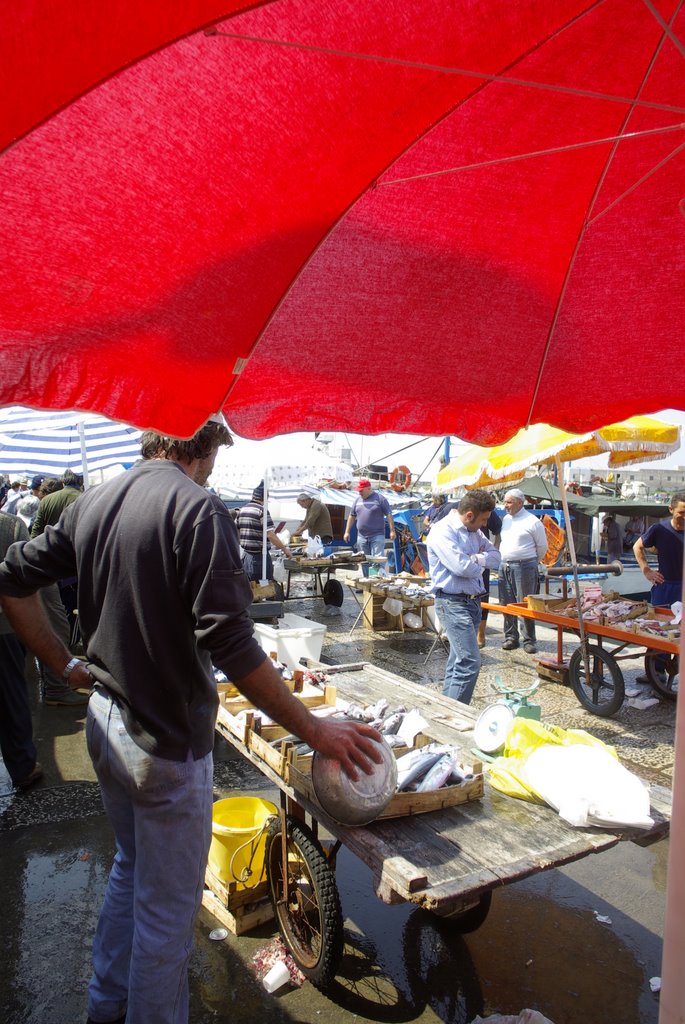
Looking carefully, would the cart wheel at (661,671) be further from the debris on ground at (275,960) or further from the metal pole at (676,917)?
the metal pole at (676,917)

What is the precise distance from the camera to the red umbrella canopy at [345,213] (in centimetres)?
147

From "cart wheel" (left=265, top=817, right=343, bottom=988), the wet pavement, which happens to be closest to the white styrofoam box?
the wet pavement

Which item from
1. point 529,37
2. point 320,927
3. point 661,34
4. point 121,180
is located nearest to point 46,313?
point 121,180

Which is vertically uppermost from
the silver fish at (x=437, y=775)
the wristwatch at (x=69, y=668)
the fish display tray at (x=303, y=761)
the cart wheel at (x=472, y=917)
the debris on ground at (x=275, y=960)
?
the wristwatch at (x=69, y=668)

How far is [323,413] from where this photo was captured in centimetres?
260

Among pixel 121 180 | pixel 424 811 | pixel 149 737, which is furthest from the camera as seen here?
pixel 424 811

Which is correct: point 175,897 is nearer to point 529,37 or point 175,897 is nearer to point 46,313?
point 46,313

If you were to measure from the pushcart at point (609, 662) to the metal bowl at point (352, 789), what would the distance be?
15.0ft

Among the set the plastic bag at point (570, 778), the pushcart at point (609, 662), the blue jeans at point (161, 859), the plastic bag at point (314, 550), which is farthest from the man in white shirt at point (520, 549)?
the blue jeans at point (161, 859)

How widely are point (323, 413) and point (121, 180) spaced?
45.6 inches

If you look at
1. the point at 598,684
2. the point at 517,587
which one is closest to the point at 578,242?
the point at 598,684

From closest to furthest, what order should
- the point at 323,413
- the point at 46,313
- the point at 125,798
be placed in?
1. the point at 46,313
2. the point at 125,798
3. the point at 323,413

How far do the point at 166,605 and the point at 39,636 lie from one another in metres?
0.96

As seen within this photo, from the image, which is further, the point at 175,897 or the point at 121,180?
the point at 175,897
